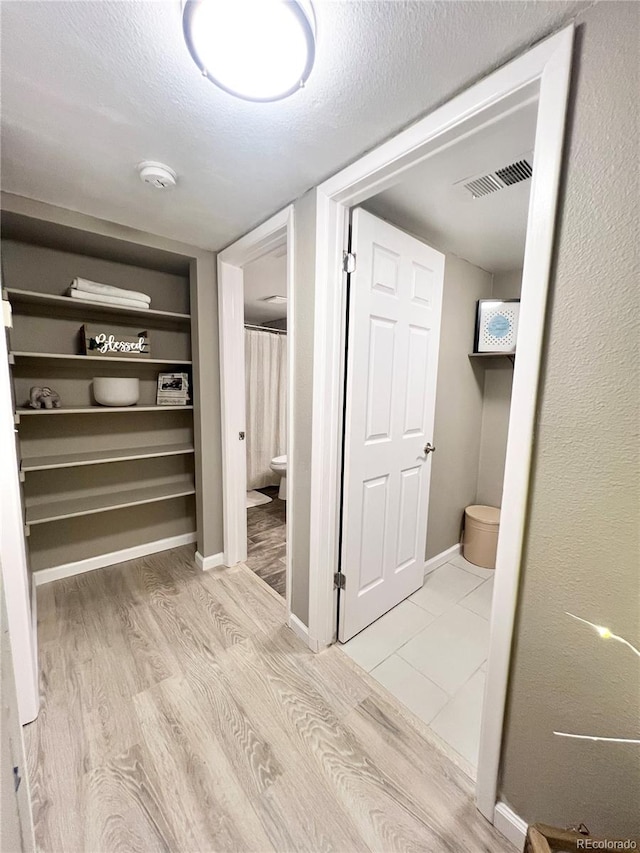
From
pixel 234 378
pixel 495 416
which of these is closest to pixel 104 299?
pixel 234 378

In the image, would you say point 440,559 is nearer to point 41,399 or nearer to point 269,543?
point 269,543

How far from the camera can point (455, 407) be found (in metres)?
2.41

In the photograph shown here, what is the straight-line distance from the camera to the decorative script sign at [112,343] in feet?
6.84

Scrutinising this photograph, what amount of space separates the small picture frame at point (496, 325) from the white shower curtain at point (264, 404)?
241cm

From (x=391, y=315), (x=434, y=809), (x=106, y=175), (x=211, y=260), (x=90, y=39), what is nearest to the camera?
(x=90, y=39)

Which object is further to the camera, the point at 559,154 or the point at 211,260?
the point at 211,260

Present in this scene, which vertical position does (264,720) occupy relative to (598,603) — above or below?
below

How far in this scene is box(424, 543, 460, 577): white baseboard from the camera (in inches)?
94.3

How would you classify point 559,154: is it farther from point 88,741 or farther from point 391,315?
point 88,741

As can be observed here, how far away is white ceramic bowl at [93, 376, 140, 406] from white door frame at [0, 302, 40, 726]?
34.1 inches

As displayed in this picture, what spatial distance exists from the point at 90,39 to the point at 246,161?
1.79ft

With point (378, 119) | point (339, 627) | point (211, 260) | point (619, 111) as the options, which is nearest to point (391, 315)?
point (378, 119)

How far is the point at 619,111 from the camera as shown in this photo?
73 centimetres

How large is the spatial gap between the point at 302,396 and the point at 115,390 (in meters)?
1.34
